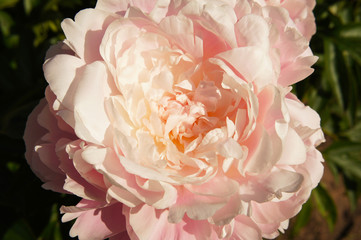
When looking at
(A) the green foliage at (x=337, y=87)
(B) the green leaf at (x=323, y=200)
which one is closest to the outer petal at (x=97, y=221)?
(A) the green foliage at (x=337, y=87)

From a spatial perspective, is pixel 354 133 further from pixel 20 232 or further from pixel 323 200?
pixel 20 232

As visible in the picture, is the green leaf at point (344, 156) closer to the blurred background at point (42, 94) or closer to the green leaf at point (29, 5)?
the blurred background at point (42, 94)

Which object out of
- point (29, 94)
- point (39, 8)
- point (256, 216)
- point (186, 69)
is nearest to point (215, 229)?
point (256, 216)

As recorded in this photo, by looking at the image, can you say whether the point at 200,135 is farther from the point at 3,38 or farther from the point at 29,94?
the point at 3,38

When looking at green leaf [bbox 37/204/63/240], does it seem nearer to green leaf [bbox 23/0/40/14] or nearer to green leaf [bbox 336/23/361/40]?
green leaf [bbox 23/0/40/14]

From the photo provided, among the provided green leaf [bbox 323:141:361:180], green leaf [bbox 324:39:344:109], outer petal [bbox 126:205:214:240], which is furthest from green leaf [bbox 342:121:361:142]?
outer petal [bbox 126:205:214:240]
